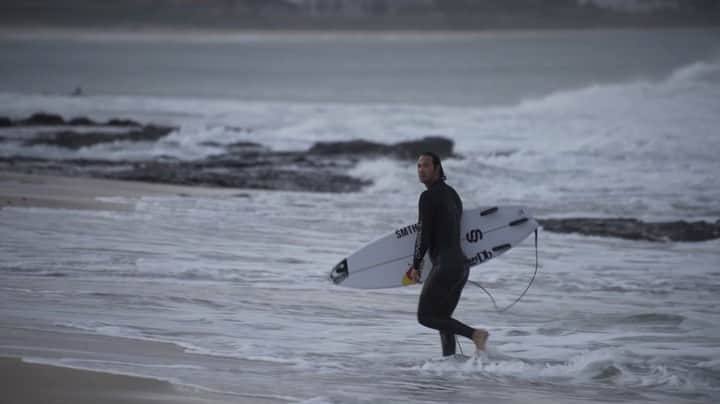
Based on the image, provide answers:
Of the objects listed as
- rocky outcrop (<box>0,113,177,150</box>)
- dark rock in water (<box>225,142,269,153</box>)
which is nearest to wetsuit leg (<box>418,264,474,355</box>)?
dark rock in water (<box>225,142,269,153</box>)

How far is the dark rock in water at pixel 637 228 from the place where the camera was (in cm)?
1476

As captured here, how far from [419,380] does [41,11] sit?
128 metres

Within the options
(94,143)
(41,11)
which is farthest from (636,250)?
(41,11)

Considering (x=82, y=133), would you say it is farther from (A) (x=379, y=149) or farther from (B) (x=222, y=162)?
(A) (x=379, y=149)

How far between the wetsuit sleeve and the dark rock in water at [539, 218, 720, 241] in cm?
808

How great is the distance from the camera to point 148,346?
743cm

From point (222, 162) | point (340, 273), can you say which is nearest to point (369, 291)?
point (340, 273)

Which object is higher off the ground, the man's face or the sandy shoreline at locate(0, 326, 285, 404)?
the man's face

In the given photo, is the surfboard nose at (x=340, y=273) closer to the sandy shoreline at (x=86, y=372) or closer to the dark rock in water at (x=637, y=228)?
the sandy shoreline at (x=86, y=372)

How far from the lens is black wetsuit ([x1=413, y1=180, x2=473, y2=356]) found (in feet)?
23.2

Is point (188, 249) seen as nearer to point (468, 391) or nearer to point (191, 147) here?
point (468, 391)

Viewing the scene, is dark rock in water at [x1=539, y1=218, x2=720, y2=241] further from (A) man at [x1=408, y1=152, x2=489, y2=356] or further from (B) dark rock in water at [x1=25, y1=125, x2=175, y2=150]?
(B) dark rock in water at [x1=25, y1=125, x2=175, y2=150]

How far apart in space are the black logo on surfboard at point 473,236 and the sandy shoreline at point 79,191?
7.62m

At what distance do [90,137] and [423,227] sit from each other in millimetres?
23508
